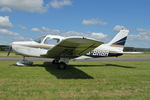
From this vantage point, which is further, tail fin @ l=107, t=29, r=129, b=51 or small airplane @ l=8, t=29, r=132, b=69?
tail fin @ l=107, t=29, r=129, b=51

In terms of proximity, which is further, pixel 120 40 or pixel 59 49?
pixel 120 40

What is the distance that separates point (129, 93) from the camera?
4625 mm

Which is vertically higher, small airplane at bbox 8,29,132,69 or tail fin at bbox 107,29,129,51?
tail fin at bbox 107,29,129,51

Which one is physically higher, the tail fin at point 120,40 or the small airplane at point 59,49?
the tail fin at point 120,40

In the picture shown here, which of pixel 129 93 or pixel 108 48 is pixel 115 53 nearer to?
pixel 108 48

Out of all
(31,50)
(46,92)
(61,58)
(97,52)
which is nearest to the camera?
(46,92)

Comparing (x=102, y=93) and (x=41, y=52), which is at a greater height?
(x=41, y=52)

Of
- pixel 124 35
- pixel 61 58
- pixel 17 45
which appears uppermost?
pixel 124 35

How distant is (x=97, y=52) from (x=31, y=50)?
4989 mm

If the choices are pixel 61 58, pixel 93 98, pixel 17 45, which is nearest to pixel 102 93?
pixel 93 98

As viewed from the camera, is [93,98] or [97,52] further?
[97,52]

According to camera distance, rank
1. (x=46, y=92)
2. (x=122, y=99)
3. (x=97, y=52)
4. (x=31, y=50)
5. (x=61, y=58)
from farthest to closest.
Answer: (x=97, y=52) < (x=31, y=50) < (x=61, y=58) < (x=46, y=92) < (x=122, y=99)

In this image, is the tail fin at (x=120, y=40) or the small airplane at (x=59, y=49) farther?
the tail fin at (x=120, y=40)

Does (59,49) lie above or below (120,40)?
below
